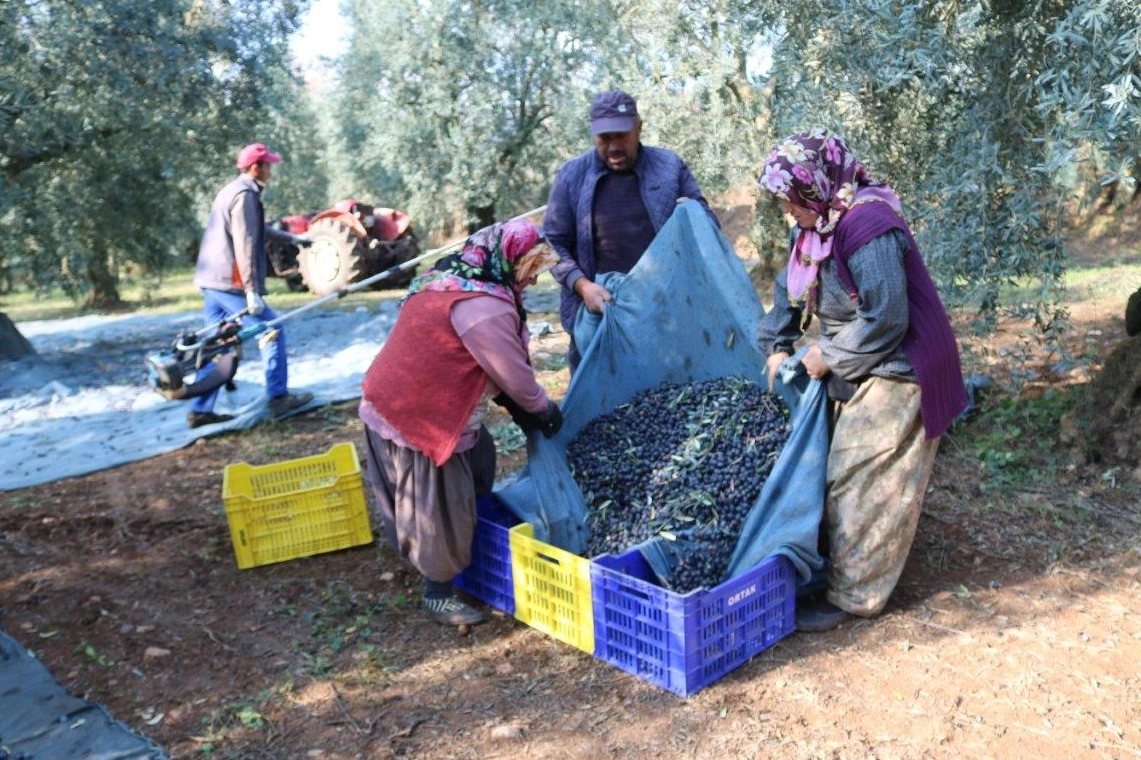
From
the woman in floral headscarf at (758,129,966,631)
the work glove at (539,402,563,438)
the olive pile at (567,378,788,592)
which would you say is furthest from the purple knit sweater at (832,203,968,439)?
the work glove at (539,402,563,438)

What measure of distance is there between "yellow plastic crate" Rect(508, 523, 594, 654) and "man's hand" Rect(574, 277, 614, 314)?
98 centimetres

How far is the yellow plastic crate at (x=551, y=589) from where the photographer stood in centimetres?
319

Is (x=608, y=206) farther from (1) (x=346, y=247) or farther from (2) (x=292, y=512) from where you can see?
(1) (x=346, y=247)

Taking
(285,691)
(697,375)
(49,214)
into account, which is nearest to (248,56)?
(49,214)

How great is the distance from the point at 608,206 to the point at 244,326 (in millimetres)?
2921

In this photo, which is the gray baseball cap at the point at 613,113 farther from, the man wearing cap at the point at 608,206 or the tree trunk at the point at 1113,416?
the tree trunk at the point at 1113,416

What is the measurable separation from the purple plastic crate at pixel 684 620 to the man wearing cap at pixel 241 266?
3.67m

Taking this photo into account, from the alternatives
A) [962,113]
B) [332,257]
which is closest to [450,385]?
[962,113]

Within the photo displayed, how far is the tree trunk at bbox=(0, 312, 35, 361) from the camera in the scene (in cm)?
820

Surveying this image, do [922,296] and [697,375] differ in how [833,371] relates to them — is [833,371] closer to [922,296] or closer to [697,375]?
[922,296]

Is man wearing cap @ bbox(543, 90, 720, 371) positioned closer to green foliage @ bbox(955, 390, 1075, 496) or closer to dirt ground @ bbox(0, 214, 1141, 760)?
dirt ground @ bbox(0, 214, 1141, 760)

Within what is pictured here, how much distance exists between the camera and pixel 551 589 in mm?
3330

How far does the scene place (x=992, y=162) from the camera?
3.94 m

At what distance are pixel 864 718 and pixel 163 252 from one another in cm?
928
